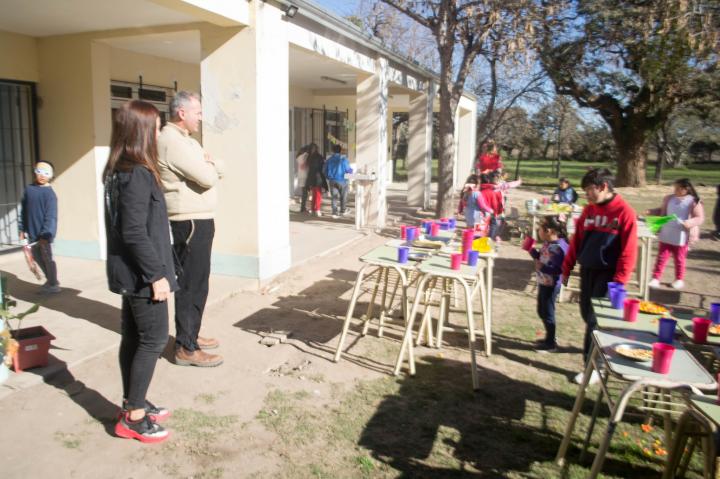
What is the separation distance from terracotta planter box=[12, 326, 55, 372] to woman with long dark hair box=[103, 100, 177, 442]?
1.18 meters

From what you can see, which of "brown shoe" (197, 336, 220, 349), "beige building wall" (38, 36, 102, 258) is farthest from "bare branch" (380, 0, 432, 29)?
"brown shoe" (197, 336, 220, 349)

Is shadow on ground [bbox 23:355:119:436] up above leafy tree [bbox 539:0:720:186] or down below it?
below

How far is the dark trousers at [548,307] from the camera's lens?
4.73 m

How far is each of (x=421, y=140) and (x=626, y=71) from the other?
11.7 meters

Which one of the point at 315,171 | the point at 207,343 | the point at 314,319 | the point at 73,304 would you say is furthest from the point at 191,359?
the point at 315,171

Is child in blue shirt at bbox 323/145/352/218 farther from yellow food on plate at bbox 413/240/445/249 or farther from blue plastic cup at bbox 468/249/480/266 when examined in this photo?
blue plastic cup at bbox 468/249/480/266

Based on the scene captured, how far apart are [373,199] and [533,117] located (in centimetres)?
2086

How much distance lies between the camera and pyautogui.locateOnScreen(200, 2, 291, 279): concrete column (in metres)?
6.01

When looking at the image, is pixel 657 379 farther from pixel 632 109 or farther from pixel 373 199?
pixel 632 109

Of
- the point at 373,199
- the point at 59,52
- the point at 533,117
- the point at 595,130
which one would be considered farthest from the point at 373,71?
the point at 595,130

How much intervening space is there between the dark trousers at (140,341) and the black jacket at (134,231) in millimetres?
107

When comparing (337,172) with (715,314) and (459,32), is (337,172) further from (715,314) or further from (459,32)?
(715,314)

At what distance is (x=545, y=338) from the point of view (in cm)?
489

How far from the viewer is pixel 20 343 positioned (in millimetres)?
3768
